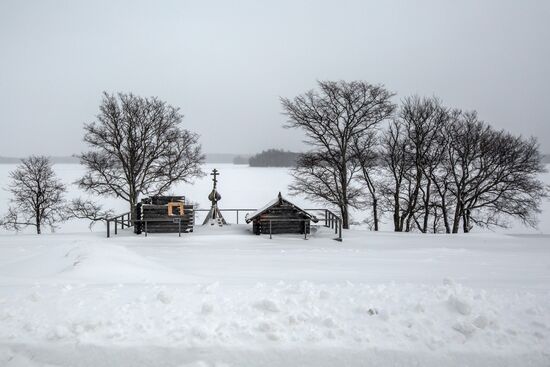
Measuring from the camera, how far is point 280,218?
20.5 metres

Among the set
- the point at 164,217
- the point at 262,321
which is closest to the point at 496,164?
the point at 164,217

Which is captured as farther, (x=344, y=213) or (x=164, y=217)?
(x=344, y=213)

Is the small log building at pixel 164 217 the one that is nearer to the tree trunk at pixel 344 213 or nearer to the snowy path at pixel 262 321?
the tree trunk at pixel 344 213

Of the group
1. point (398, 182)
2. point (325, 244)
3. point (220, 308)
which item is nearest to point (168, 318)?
point (220, 308)

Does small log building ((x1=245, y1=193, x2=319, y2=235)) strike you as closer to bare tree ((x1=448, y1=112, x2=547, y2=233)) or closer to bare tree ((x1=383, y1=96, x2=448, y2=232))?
bare tree ((x1=383, y1=96, x2=448, y2=232))

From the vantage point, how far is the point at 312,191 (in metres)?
25.7

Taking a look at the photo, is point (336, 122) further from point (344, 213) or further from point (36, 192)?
point (36, 192)

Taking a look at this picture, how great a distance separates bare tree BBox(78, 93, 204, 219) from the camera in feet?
78.6

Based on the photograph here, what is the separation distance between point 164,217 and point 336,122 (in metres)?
12.6

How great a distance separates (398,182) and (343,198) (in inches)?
173

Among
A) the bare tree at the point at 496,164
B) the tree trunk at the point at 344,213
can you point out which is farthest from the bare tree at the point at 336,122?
the bare tree at the point at 496,164

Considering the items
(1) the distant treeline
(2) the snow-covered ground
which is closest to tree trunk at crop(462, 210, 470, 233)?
(2) the snow-covered ground

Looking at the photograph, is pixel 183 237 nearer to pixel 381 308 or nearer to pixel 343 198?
pixel 343 198

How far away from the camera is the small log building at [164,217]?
2020cm
